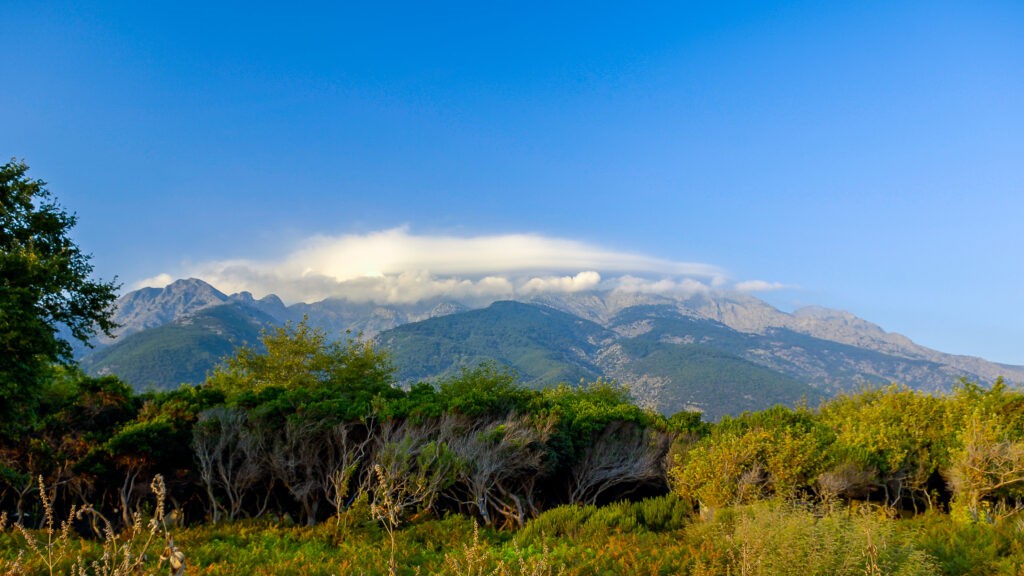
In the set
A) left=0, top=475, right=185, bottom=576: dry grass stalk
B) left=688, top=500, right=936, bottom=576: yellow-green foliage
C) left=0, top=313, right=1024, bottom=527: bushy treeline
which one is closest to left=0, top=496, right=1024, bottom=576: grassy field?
left=688, top=500, right=936, bottom=576: yellow-green foliage

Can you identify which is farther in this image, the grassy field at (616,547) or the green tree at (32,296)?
the green tree at (32,296)

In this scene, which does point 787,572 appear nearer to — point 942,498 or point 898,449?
point 898,449

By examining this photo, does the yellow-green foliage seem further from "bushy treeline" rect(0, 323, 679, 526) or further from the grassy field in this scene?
"bushy treeline" rect(0, 323, 679, 526)

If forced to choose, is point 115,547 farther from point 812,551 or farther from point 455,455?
point 455,455

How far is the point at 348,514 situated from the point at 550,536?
22.6 ft

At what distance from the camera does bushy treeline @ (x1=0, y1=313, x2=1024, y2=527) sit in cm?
1939

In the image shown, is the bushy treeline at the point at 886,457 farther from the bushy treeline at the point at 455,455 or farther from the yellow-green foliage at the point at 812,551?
the yellow-green foliage at the point at 812,551

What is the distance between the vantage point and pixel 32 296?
15.5m

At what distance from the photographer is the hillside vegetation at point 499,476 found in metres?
13.0

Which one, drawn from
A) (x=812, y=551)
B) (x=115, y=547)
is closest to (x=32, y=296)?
(x=115, y=547)

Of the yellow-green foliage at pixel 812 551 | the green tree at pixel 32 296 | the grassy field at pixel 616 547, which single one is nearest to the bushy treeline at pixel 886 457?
the grassy field at pixel 616 547

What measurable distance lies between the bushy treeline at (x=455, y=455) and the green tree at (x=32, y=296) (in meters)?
2.54

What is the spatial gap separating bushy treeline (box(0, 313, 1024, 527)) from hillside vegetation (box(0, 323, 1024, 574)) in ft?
0.35

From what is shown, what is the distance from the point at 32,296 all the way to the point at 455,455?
14715 millimetres
